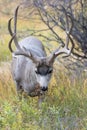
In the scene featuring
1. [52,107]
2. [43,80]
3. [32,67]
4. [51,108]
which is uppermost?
[32,67]

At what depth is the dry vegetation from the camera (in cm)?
662

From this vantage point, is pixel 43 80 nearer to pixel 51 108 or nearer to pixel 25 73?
pixel 25 73

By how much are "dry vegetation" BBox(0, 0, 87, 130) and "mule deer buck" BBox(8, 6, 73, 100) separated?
22cm

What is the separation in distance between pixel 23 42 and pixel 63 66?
0.91 meters

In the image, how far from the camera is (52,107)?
8.21 metres

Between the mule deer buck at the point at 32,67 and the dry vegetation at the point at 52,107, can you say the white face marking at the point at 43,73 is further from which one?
the dry vegetation at the point at 52,107

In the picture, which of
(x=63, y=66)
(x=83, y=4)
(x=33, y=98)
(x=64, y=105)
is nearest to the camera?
(x=64, y=105)

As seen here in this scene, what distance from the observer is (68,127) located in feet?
22.1

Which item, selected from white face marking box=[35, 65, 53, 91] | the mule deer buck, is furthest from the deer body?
white face marking box=[35, 65, 53, 91]

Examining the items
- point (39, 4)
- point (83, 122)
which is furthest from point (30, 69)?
point (83, 122)

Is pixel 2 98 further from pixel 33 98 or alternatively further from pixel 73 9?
pixel 73 9

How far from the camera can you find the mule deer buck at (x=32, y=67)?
8508mm

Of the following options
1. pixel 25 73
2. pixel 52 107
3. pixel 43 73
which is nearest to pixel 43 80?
pixel 43 73

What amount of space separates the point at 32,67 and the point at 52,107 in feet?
3.64
